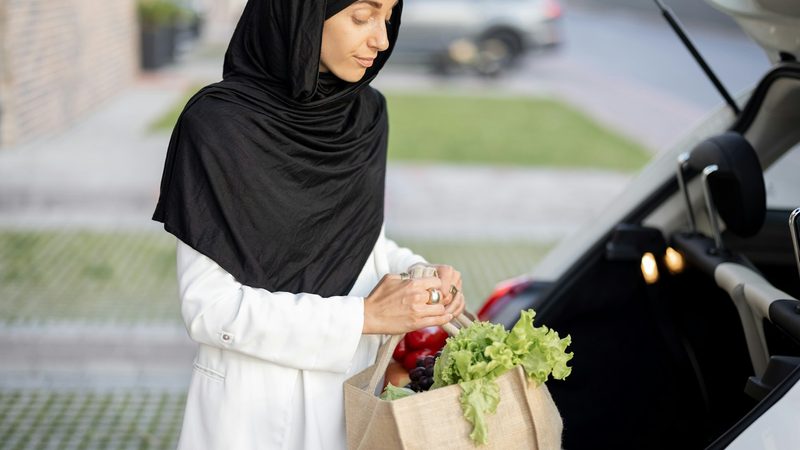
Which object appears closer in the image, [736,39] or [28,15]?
[28,15]

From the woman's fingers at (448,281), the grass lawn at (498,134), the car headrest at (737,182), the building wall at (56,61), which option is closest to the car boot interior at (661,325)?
the car headrest at (737,182)

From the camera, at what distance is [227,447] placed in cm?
239

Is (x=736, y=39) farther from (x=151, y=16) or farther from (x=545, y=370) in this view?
(x=545, y=370)

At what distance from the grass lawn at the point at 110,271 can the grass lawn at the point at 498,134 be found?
13.1 ft

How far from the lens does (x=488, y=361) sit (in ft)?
7.11

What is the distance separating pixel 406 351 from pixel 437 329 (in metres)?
0.11

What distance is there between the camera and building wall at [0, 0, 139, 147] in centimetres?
1183

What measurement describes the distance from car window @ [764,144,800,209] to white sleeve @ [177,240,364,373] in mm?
2019

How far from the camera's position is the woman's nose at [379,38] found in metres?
2.34

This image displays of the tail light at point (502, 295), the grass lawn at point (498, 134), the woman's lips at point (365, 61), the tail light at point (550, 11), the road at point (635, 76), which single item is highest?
the woman's lips at point (365, 61)

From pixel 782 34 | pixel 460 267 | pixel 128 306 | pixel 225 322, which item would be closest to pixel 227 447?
pixel 225 322

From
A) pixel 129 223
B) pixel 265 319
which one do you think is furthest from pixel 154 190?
pixel 265 319

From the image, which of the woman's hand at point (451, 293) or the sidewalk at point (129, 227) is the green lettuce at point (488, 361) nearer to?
the woman's hand at point (451, 293)

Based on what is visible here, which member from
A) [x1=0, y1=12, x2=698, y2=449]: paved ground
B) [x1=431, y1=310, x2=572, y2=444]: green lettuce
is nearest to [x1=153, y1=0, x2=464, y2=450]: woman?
[x1=431, y1=310, x2=572, y2=444]: green lettuce
